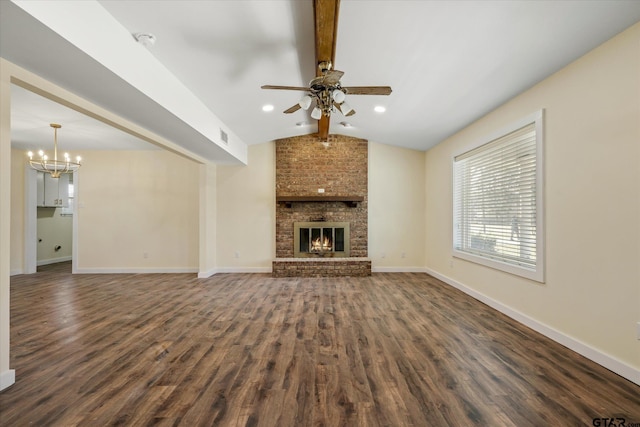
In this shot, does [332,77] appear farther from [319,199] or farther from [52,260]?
[52,260]

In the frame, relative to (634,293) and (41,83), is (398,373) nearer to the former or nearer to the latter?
(634,293)

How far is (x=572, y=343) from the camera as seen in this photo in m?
2.59

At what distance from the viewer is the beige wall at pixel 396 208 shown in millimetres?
6312

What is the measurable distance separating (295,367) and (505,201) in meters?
3.20

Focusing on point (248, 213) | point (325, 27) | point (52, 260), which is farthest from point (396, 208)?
point (52, 260)

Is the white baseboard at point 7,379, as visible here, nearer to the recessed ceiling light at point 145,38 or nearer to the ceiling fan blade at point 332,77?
the recessed ceiling light at point 145,38

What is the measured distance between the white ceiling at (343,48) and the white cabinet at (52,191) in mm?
4271

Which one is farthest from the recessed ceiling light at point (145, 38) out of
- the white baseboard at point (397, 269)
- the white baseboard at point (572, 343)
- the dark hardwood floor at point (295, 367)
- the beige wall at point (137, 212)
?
the white baseboard at point (397, 269)

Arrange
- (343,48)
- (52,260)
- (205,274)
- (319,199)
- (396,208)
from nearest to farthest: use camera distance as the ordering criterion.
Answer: (343,48)
(205,274)
(319,199)
(396,208)
(52,260)

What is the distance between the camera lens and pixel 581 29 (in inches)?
87.4

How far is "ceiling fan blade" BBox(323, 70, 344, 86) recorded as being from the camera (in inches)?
97.7

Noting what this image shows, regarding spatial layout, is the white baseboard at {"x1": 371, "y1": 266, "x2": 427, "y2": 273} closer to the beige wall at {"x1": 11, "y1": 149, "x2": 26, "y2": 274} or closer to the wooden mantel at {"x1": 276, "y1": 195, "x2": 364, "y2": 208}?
the wooden mantel at {"x1": 276, "y1": 195, "x2": 364, "y2": 208}

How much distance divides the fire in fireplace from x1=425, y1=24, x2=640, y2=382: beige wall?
3.45 meters

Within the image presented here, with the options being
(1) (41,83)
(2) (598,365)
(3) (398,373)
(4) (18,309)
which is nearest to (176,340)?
(3) (398,373)
